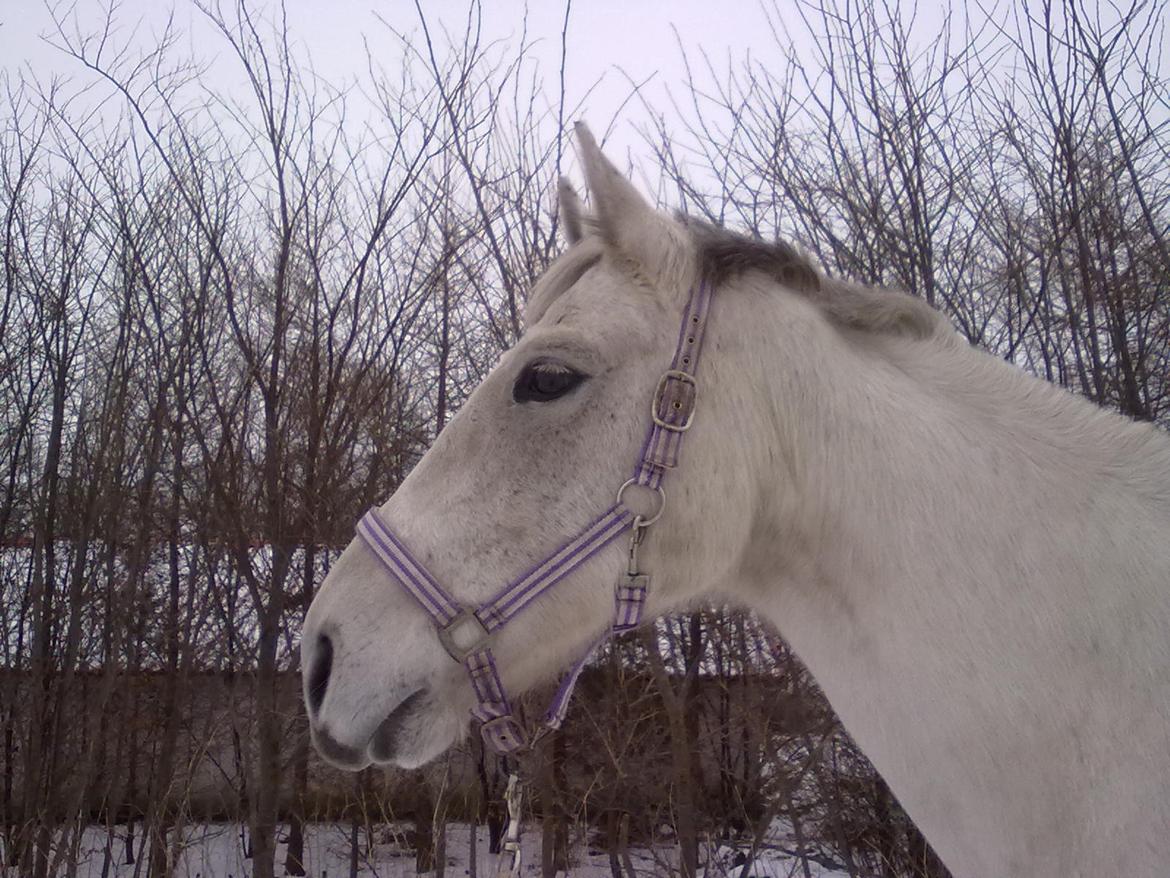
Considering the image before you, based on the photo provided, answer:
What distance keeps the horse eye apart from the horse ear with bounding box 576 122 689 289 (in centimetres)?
29

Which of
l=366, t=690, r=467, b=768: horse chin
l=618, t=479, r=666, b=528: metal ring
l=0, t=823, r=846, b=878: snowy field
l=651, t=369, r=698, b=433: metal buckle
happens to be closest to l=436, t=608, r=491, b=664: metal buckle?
l=366, t=690, r=467, b=768: horse chin

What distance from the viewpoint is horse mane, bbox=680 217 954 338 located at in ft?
5.57

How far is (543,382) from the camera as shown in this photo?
162 cm

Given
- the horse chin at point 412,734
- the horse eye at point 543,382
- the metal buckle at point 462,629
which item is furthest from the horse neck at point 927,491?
the horse chin at point 412,734

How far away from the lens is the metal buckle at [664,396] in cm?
154

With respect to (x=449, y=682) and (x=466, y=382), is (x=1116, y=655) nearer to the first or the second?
(x=449, y=682)

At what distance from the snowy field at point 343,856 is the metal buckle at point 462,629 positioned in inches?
224

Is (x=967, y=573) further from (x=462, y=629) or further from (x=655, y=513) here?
(x=462, y=629)

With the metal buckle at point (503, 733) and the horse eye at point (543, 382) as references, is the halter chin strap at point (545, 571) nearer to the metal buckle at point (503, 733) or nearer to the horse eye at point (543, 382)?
the metal buckle at point (503, 733)

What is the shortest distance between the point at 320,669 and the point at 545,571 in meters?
0.49

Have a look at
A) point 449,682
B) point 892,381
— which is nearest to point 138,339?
point 449,682

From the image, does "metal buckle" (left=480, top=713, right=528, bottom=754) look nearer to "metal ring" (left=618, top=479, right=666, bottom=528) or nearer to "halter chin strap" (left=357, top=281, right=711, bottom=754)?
"halter chin strap" (left=357, top=281, right=711, bottom=754)

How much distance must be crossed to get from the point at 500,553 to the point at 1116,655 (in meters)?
1.11

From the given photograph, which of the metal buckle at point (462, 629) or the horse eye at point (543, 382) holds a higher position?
the horse eye at point (543, 382)
